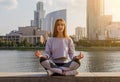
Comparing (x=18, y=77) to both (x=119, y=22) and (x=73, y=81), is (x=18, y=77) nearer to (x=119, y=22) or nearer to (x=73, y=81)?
(x=73, y=81)

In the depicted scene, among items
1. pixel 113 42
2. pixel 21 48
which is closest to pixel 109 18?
pixel 113 42

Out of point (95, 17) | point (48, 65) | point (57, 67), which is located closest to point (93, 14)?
point (95, 17)

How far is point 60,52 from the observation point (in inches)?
293

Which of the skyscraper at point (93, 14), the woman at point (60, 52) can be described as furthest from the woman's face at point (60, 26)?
the skyscraper at point (93, 14)

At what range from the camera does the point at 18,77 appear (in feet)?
22.9

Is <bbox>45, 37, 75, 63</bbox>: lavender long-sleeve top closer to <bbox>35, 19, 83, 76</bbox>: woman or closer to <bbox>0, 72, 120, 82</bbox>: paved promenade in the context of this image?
<bbox>35, 19, 83, 76</bbox>: woman

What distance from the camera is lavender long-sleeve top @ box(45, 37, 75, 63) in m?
7.43

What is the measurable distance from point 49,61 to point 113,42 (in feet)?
483

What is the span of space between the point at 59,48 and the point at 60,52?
0.30 feet

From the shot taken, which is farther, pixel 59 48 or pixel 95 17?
pixel 95 17

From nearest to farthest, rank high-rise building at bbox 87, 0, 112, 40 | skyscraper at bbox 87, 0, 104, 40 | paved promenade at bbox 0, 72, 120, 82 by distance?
paved promenade at bbox 0, 72, 120, 82 → high-rise building at bbox 87, 0, 112, 40 → skyscraper at bbox 87, 0, 104, 40

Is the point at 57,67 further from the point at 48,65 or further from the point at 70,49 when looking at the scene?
the point at 70,49

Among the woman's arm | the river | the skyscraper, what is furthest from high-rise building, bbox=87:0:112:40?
the woman's arm

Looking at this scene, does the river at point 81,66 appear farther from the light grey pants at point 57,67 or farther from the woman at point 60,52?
the light grey pants at point 57,67
